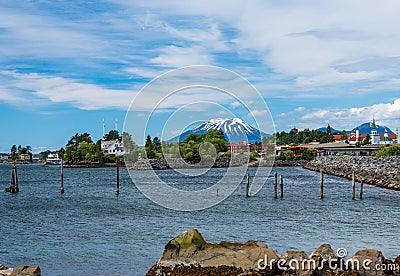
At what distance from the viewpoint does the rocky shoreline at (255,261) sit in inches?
411

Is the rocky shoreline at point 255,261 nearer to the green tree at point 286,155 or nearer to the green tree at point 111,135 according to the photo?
the green tree at point 286,155

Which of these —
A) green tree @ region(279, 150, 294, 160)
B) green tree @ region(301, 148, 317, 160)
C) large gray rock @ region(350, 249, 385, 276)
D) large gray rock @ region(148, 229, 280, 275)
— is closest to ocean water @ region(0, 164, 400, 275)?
large gray rock @ region(148, 229, 280, 275)

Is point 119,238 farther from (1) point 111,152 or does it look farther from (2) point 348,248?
(1) point 111,152

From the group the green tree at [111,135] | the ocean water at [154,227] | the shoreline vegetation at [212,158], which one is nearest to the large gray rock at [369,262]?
the ocean water at [154,227]

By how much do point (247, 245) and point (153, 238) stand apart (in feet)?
36.9

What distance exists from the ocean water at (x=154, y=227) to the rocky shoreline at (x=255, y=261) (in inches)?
166

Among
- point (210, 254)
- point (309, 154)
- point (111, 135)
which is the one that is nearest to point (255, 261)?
point (210, 254)

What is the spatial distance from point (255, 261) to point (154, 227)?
50.4ft

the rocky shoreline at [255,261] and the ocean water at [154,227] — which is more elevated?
the rocky shoreline at [255,261]

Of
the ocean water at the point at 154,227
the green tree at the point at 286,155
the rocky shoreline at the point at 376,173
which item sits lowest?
the ocean water at the point at 154,227

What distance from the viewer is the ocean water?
59.9 ft

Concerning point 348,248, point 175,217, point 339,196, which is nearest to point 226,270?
point 348,248

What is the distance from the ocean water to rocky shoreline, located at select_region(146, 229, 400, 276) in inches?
166

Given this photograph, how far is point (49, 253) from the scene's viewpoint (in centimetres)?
1944
